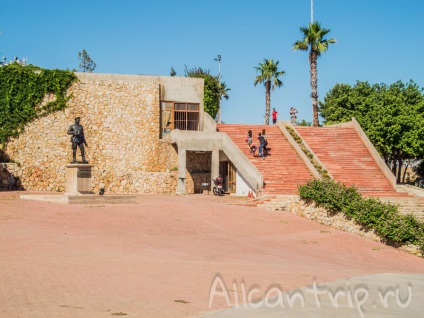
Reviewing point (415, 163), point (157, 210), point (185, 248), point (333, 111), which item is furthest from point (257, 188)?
point (415, 163)

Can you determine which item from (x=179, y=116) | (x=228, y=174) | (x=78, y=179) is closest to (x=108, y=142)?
(x=179, y=116)

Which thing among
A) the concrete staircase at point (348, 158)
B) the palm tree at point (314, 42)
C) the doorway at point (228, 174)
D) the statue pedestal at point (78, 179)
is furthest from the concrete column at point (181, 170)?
the palm tree at point (314, 42)

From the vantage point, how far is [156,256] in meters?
14.9

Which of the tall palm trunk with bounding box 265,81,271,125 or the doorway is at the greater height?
the tall palm trunk with bounding box 265,81,271,125

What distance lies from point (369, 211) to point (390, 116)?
72.7 feet

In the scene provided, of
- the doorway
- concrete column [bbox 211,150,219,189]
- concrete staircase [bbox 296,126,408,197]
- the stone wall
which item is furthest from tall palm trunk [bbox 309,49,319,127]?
concrete column [bbox 211,150,219,189]

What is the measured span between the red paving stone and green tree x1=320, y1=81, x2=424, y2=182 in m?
20.4

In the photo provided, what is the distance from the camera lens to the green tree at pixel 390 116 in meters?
43.1

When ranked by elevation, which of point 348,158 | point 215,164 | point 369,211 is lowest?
point 369,211

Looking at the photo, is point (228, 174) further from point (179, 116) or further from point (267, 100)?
point (267, 100)

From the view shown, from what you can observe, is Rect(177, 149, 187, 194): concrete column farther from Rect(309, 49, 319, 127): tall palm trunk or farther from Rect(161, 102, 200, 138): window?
Rect(309, 49, 319, 127): tall palm trunk

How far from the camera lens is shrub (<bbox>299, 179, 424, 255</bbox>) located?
70.5 feet

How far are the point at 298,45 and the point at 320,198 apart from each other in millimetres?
23527

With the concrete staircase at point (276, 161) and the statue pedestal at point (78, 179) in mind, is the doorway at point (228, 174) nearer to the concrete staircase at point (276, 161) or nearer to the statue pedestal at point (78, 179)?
the concrete staircase at point (276, 161)
